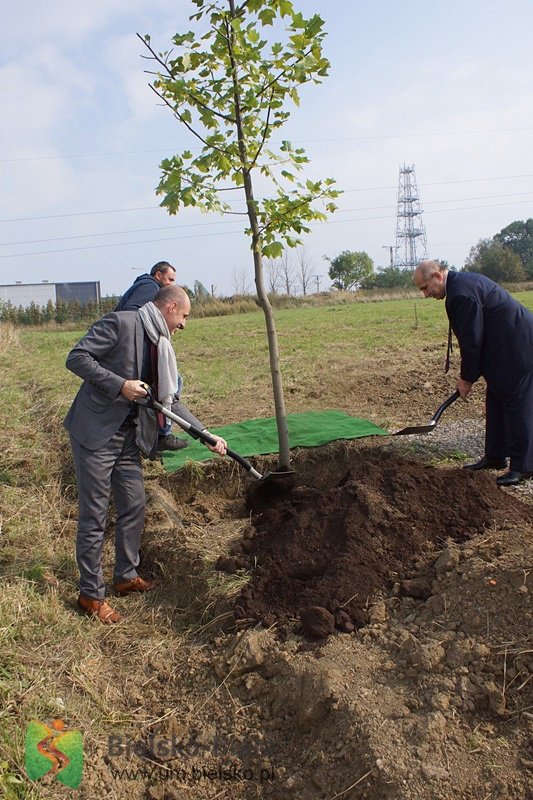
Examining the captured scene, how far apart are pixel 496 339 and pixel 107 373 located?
3012 mm

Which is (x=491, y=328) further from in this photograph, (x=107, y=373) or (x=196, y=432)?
(x=107, y=373)

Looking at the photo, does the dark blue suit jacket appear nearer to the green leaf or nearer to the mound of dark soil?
the mound of dark soil

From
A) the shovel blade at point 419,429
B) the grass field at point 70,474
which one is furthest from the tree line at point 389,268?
the shovel blade at point 419,429

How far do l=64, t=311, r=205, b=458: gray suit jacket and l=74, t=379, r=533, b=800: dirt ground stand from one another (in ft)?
3.76

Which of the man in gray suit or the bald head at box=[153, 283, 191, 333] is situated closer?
the man in gray suit

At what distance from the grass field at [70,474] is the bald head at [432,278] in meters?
2.15

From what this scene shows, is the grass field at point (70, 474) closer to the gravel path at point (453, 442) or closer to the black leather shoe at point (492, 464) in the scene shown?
the gravel path at point (453, 442)

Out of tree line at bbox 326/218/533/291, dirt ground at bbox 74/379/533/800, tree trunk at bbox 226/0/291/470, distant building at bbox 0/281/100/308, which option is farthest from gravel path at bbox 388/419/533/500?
distant building at bbox 0/281/100/308

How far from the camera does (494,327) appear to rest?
16.6 feet

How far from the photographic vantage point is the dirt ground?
8.37ft

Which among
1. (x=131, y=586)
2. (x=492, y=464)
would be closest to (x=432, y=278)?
(x=492, y=464)

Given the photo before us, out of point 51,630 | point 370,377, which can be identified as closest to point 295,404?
point 370,377

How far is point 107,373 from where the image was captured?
12.0 feet

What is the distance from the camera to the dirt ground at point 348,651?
255 cm
